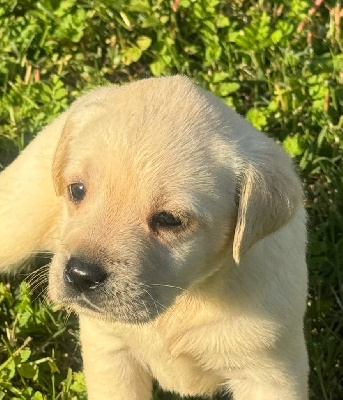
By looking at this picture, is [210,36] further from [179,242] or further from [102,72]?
[179,242]

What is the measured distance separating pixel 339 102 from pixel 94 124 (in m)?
2.24

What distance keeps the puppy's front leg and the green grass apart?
477 mm

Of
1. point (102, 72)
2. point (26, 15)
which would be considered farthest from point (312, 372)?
point (26, 15)

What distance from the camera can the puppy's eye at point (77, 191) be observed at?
2727mm

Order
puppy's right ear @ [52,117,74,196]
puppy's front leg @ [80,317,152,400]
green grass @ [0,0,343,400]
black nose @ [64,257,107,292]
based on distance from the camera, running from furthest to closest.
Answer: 1. green grass @ [0,0,343,400]
2. puppy's front leg @ [80,317,152,400]
3. puppy's right ear @ [52,117,74,196]
4. black nose @ [64,257,107,292]

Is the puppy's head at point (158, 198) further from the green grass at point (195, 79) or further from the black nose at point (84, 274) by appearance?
the green grass at point (195, 79)

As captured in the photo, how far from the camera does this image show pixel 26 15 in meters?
5.19

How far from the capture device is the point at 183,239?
2.70m

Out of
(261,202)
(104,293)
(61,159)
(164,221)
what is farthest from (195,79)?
(104,293)

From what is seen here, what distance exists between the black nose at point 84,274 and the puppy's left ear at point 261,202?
1.57ft

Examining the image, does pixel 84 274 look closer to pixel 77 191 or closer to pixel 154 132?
pixel 77 191

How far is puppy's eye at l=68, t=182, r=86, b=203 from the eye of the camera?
2727 millimetres

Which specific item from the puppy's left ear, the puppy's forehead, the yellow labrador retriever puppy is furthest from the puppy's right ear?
the puppy's left ear

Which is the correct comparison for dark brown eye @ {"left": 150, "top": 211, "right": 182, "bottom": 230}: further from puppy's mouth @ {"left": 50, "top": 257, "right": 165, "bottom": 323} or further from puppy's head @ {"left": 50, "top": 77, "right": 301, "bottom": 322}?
puppy's mouth @ {"left": 50, "top": 257, "right": 165, "bottom": 323}
